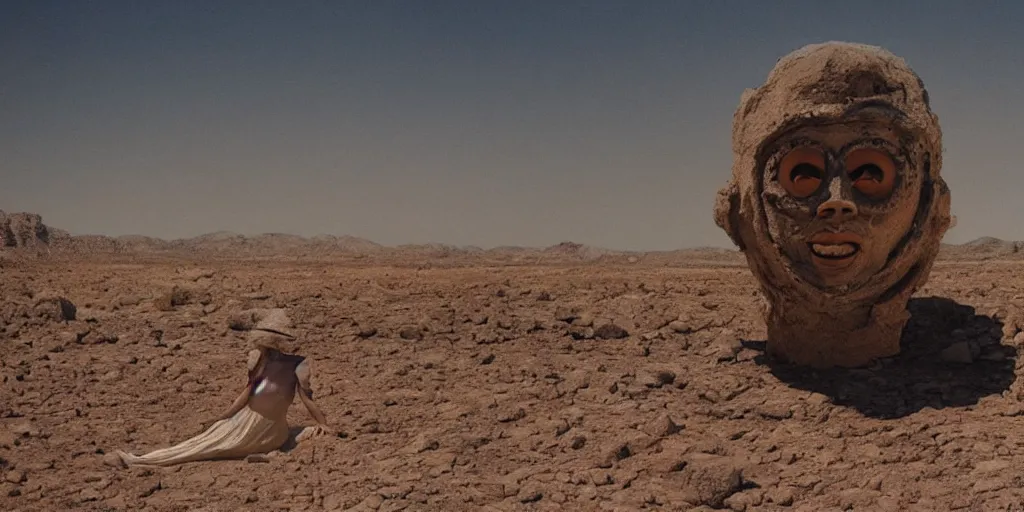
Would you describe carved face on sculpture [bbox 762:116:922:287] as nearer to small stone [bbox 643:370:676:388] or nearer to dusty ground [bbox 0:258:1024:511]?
dusty ground [bbox 0:258:1024:511]

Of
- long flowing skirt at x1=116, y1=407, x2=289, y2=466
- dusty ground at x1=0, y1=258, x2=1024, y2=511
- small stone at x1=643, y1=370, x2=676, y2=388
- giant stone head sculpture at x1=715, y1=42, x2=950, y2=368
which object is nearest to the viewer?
dusty ground at x1=0, y1=258, x2=1024, y2=511

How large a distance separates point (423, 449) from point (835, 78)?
13.8 ft

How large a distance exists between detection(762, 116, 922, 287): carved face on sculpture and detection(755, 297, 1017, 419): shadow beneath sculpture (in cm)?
93

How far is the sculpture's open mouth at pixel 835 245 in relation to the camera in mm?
6531

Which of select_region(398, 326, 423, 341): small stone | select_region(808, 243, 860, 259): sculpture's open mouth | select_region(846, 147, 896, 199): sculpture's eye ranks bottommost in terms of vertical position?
select_region(398, 326, 423, 341): small stone

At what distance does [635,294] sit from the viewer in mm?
10875

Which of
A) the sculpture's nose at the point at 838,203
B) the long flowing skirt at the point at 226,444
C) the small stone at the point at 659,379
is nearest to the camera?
the sculpture's nose at the point at 838,203

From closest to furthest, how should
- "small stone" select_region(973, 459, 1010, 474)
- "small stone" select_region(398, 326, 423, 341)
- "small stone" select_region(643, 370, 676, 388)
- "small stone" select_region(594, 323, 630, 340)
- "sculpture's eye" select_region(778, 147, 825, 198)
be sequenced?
"small stone" select_region(973, 459, 1010, 474), "sculpture's eye" select_region(778, 147, 825, 198), "small stone" select_region(643, 370, 676, 388), "small stone" select_region(594, 323, 630, 340), "small stone" select_region(398, 326, 423, 341)

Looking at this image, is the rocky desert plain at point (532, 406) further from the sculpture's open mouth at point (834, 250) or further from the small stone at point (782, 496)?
the sculpture's open mouth at point (834, 250)

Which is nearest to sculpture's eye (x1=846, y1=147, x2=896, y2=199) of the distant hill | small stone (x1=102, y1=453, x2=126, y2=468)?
small stone (x1=102, y1=453, x2=126, y2=468)

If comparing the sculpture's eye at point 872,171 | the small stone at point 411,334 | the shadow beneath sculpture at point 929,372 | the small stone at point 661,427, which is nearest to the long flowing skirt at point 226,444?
the small stone at point 411,334

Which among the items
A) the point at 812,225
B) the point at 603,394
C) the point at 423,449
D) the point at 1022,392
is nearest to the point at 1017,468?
the point at 1022,392

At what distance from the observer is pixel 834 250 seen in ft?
21.8

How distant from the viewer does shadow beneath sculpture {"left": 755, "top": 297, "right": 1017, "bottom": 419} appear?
674 cm
